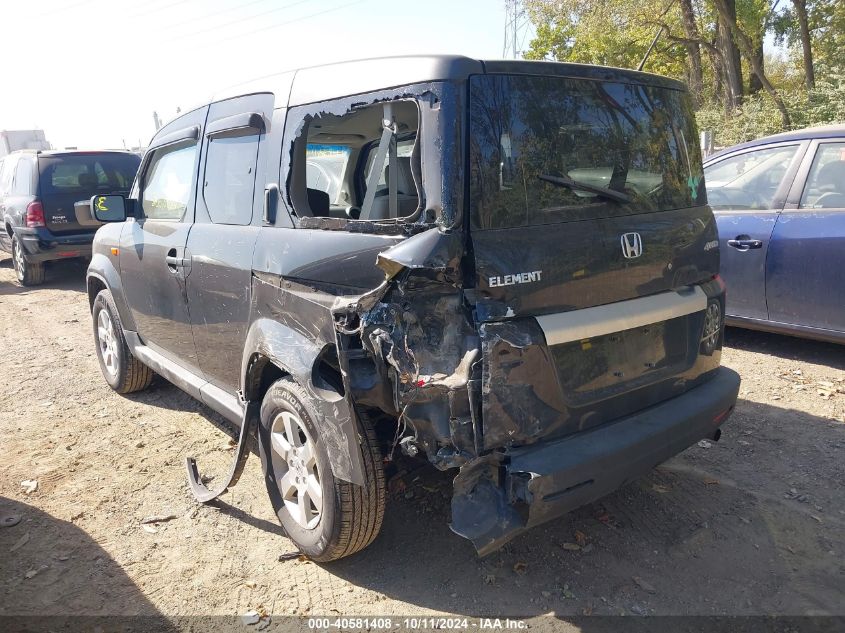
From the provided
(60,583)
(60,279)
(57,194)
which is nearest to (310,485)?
(60,583)

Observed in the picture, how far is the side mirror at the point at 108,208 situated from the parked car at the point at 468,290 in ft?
4.14

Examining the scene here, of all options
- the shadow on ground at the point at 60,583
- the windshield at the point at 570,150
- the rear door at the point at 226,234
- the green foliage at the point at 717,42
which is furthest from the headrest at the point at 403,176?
the green foliage at the point at 717,42

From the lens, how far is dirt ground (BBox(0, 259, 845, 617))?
2736 millimetres

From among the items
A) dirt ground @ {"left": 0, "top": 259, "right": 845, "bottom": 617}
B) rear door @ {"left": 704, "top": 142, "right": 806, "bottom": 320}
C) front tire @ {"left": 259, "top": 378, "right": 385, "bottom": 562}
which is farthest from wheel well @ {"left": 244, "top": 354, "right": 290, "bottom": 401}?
rear door @ {"left": 704, "top": 142, "right": 806, "bottom": 320}

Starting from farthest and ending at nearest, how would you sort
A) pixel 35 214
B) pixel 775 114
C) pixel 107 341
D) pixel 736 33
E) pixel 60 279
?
pixel 736 33, pixel 775 114, pixel 60 279, pixel 35 214, pixel 107 341

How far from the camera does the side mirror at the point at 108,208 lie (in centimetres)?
439

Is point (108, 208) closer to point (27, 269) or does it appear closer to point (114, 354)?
point (114, 354)

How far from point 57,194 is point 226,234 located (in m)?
7.74

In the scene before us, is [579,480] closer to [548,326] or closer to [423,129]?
[548,326]

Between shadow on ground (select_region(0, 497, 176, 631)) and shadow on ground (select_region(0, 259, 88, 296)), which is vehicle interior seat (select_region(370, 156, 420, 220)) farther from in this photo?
shadow on ground (select_region(0, 259, 88, 296))

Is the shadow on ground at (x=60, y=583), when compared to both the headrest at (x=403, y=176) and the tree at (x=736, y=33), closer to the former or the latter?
the headrest at (x=403, y=176)

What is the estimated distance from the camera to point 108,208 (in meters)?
4.41

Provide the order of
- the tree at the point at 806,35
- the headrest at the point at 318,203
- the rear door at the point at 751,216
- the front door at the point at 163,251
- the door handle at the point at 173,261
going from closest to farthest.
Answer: the headrest at the point at 318,203, the door handle at the point at 173,261, the front door at the point at 163,251, the rear door at the point at 751,216, the tree at the point at 806,35

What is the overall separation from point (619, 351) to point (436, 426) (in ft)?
2.81
